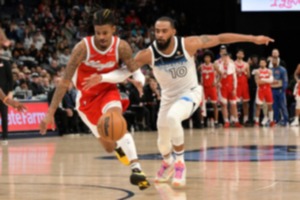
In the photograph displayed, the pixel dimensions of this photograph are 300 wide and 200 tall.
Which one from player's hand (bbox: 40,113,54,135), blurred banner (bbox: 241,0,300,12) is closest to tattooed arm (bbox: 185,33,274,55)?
player's hand (bbox: 40,113,54,135)

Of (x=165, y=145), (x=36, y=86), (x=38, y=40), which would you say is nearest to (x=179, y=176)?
(x=165, y=145)

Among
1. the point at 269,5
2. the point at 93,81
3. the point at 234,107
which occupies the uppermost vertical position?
the point at 269,5

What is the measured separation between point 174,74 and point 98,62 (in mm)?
1125

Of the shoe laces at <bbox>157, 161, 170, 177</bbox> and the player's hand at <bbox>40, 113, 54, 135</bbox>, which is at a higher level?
the player's hand at <bbox>40, 113, 54, 135</bbox>

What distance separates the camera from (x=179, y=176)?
9969 millimetres

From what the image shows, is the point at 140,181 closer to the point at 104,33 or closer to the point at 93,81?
the point at 93,81

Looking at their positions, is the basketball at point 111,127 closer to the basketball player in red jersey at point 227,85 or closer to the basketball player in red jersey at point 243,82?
the basketball player in red jersey at point 227,85

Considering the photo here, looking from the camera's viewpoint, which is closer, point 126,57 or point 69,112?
point 126,57

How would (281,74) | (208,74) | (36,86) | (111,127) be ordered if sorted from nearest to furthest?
1. (111,127)
2. (36,86)
3. (208,74)
4. (281,74)

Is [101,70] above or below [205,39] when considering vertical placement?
below

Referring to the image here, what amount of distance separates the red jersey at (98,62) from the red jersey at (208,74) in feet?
48.0

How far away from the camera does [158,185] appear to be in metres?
10.2

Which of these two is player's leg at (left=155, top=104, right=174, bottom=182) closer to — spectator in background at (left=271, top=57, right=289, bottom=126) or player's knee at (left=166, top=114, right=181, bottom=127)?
player's knee at (left=166, top=114, right=181, bottom=127)

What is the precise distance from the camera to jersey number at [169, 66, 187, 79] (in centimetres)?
1055
